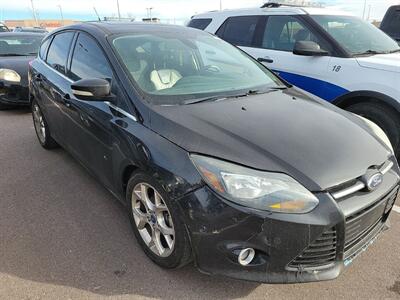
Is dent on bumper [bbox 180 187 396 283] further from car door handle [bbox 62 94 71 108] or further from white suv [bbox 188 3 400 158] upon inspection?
white suv [bbox 188 3 400 158]

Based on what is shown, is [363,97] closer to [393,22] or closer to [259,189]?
[259,189]

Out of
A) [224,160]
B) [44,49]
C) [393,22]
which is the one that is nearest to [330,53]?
[224,160]

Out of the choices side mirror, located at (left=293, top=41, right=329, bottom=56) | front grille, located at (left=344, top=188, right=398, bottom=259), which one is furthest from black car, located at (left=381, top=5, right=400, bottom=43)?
front grille, located at (left=344, top=188, right=398, bottom=259)

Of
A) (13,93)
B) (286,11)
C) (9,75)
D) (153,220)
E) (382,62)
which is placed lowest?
(13,93)

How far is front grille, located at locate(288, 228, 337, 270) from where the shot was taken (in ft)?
6.61

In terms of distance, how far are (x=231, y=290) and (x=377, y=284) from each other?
98cm

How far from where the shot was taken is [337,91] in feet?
14.4

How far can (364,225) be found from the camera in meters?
2.22

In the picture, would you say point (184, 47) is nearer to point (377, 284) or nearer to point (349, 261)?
point (349, 261)

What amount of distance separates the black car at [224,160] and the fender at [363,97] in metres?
1.31

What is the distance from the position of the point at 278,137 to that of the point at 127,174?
1.13m

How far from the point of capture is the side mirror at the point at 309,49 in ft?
14.5

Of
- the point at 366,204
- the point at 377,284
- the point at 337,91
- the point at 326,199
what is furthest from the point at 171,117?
the point at 337,91

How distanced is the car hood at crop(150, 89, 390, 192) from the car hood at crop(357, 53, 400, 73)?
1525mm
